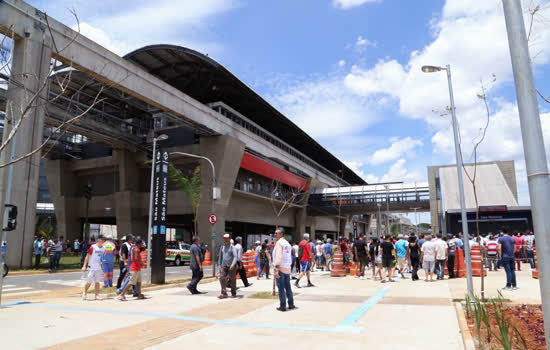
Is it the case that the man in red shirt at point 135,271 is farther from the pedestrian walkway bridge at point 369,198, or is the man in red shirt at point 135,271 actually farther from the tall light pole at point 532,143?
the pedestrian walkway bridge at point 369,198

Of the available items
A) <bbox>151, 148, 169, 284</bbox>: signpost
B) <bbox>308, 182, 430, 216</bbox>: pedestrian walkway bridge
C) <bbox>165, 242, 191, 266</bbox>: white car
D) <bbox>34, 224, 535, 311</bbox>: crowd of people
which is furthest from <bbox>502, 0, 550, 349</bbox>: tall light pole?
<bbox>308, 182, 430, 216</bbox>: pedestrian walkway bridge

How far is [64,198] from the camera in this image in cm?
4216

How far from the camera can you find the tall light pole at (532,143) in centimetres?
302

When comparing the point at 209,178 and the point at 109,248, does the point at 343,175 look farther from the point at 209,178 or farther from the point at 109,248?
the point at 109,248

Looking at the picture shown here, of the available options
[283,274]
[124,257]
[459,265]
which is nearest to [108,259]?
[124,257]

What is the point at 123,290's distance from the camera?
11.2m

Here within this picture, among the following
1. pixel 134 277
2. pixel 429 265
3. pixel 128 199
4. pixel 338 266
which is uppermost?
pixel 128 199

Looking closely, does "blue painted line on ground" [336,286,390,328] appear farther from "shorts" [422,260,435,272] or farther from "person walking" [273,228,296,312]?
"shorts" [422,260,435,272]

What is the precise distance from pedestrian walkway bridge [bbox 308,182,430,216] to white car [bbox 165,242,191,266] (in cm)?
2919

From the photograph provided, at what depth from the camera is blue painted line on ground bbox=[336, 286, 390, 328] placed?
24.7ft

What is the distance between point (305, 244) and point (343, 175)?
6972 centimetres

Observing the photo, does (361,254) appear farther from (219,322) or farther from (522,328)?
(522,328)

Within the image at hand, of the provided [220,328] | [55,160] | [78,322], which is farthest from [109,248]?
[55,160]

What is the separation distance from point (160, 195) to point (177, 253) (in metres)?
15.5
